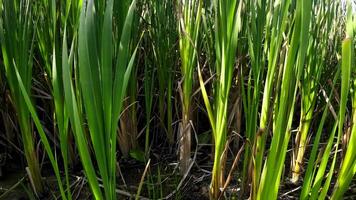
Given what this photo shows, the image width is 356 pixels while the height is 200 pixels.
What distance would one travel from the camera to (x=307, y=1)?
44cm

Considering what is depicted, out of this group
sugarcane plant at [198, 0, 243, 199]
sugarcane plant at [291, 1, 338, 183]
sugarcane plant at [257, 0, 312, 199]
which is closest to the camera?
sugarcane plant at [257, 0, 312, 199]

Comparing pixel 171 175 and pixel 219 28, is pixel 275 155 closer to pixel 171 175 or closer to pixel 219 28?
pixel 219 28

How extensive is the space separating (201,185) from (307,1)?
567 millimetres

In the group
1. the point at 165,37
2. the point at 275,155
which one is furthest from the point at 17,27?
the point at 275,155

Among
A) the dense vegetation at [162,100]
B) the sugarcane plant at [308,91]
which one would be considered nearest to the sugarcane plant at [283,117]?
the dense vegetation at [162,100]

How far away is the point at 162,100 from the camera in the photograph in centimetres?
105

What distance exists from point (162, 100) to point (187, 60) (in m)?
0.22

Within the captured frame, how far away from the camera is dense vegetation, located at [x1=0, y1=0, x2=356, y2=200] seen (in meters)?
0.52

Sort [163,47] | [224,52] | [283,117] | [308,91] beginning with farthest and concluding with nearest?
[163,47]
[308,91]
[224,52]
[283,117]

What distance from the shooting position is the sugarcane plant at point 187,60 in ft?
2.81

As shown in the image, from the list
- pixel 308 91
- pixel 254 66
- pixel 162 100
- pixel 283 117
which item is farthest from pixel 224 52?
pixel 162 100

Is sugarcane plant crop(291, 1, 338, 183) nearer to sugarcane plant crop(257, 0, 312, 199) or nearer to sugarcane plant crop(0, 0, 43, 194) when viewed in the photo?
sugarcane plant crop(257, 0, 312, 199)

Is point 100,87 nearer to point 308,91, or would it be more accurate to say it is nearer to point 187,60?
point 187,60

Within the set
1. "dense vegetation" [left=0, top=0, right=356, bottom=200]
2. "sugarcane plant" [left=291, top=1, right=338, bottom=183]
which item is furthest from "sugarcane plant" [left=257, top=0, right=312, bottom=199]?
"sugarcane plant" [left=291, top=1, right=338, bottom=183]
